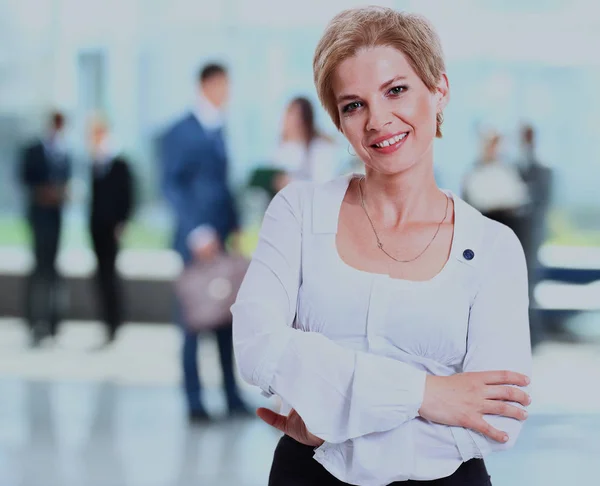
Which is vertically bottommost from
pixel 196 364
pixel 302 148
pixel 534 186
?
pixel 196 364

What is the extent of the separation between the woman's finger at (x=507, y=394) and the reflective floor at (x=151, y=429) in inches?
106

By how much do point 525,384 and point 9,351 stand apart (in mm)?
6218

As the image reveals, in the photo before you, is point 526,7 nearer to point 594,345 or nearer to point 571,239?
point 571,239

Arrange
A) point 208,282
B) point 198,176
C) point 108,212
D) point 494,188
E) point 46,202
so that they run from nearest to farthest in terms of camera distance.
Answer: point 208,282 → point 198,176 → point 494,188 → point 108,212 → point 46,202

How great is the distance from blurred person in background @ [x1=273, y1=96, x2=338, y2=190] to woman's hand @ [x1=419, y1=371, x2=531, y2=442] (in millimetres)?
3381

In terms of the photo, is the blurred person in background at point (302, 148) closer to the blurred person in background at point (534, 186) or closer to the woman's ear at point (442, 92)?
the blurred person in background at point (534, 186)

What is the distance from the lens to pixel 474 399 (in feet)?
4.08

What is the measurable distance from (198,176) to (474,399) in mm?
3520

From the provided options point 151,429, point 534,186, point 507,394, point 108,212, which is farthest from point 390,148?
point 108,212

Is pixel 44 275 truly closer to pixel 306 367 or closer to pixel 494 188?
pixel 494 188

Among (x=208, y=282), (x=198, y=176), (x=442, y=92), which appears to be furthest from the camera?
(x=198, y=176)

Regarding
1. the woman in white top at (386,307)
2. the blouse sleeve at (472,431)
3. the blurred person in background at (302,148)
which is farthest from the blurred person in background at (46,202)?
the blouse sleeve at (472,431)

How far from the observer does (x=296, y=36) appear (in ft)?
28.5

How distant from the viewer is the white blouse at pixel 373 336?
1225 millimetres
